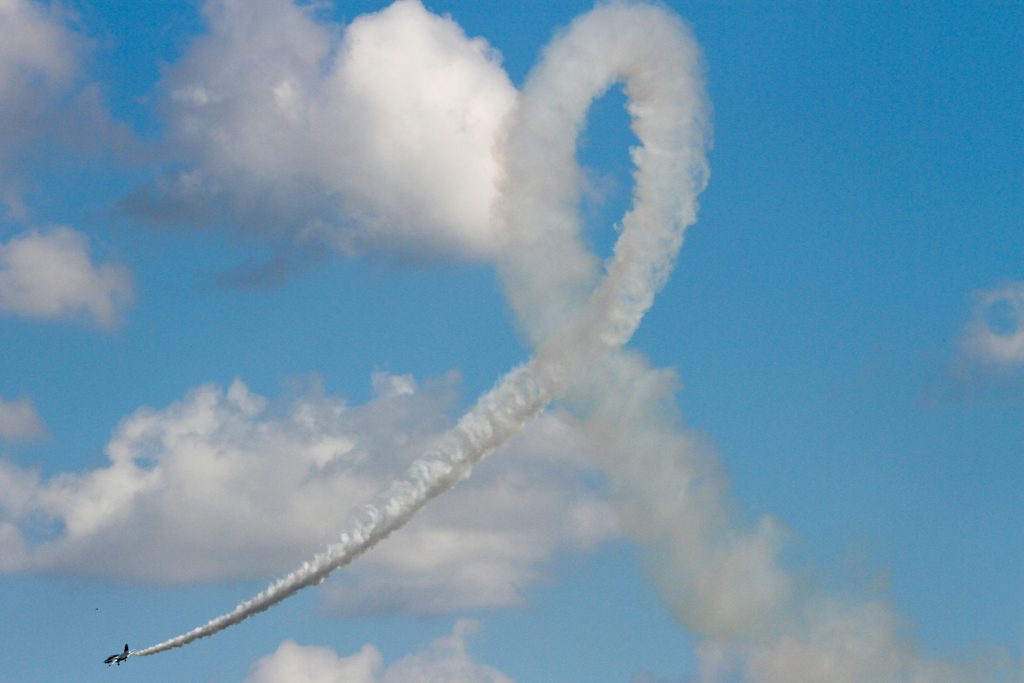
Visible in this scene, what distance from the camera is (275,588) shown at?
93.2 metres

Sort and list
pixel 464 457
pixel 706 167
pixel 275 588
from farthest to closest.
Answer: pixel 275 588
pixel 464 457
pixel 706 167

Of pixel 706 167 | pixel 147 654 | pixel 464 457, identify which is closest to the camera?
pixel 706 167

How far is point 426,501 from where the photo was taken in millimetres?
85250

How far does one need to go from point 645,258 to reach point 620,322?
4.21m

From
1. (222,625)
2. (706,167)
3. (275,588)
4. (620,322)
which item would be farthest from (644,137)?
(222,625)

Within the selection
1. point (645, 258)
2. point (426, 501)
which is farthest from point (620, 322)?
point (426, 501)

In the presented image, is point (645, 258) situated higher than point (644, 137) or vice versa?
point (644, 137)

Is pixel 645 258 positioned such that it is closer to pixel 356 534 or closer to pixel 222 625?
pixel 356 534

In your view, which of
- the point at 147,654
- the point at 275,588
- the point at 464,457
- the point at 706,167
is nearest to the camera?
the point at 706,167

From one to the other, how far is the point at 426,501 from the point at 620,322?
1676 centimetres

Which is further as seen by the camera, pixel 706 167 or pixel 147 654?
pixel 147 654

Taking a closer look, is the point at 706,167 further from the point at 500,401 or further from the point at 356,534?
the point at 356,534

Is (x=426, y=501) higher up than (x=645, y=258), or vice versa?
(x=645, y=258)

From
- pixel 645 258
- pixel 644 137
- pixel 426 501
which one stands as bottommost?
pixel 426 501
